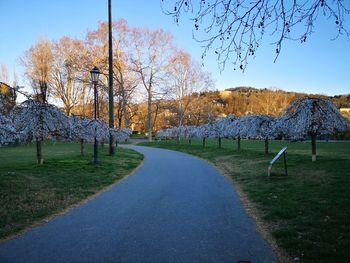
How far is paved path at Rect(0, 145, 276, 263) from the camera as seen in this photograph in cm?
450

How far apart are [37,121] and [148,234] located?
1209 centimetres

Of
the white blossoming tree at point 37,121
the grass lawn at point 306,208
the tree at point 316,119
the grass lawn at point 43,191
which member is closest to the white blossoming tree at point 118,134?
the white blossoming tree at point 37,121

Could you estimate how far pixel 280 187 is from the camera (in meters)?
9.70

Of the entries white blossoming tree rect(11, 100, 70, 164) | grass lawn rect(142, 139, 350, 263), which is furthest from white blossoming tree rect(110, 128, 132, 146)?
grass lawn rect(142, 139, 350, 263)

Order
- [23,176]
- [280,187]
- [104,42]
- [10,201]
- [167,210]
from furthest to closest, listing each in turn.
Result: [104,42]
[23,176]
[280,187]
[10,201]
[167,210]

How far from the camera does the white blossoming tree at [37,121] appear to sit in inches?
598

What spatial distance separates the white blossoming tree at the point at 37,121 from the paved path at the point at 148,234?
26.6 feet

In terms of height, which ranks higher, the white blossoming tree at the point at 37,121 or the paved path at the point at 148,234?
the white blossoming tree at the point at 37,121

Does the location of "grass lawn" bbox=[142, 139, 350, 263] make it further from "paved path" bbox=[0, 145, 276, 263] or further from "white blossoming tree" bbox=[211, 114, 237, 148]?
"white blossoming tree" bbox=[211, 114, 237, 148]

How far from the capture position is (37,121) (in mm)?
15367

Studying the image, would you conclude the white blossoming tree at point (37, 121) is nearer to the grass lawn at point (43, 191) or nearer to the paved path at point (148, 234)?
the grass lawn at point (43, 191)

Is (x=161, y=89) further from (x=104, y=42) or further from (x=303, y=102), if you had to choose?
(x=303, y=102)

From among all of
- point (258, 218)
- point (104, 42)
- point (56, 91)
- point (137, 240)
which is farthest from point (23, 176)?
point (56, 91)

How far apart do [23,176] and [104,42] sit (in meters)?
27.6
